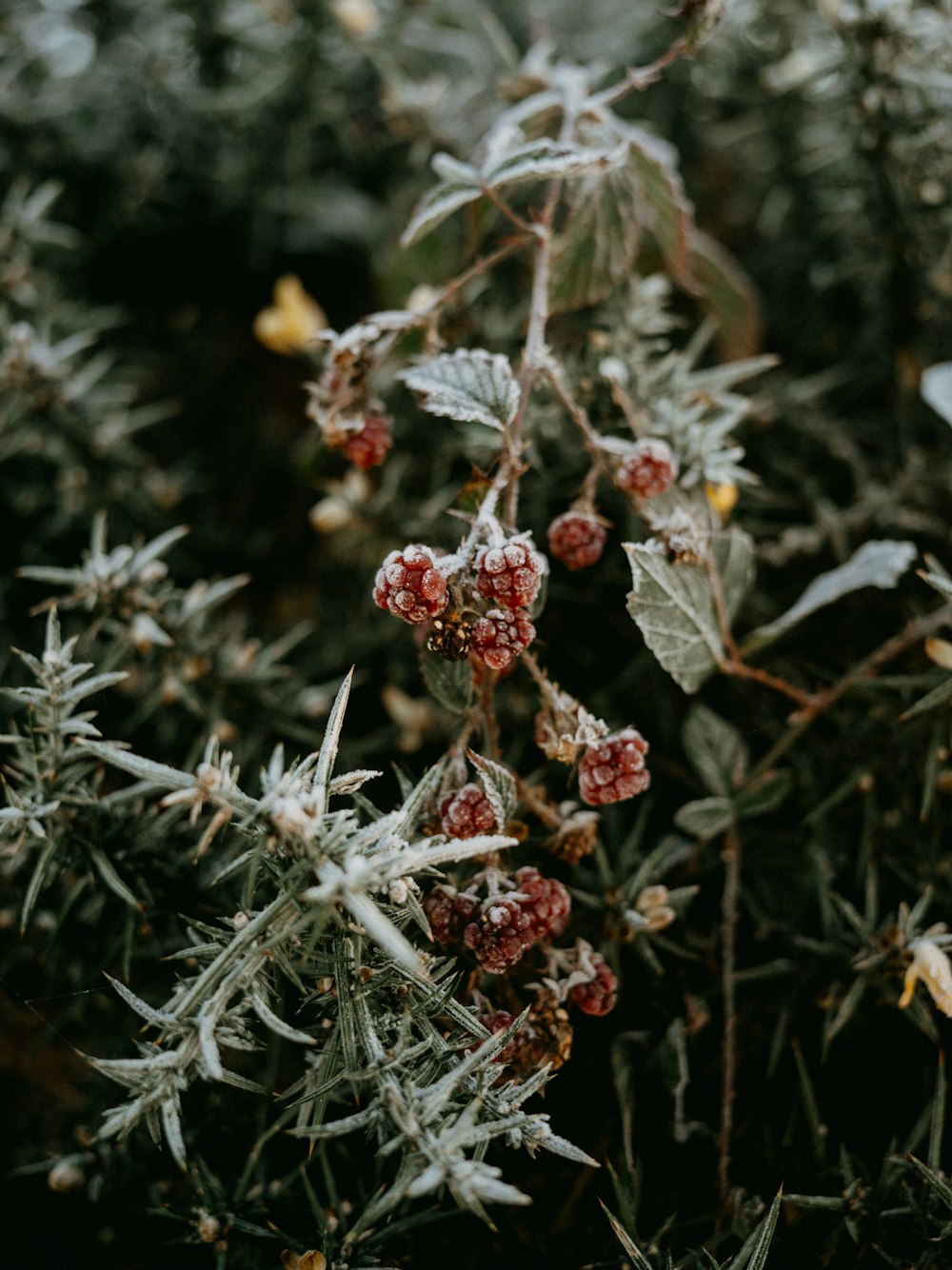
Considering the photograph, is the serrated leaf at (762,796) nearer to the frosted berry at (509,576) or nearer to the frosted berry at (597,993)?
the frosted berry at (597,993)

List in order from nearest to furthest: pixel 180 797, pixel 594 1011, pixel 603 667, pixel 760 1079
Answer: pixel 180 797 < pixel 594 1011 < pixel 760 1079 < pixel 603 667

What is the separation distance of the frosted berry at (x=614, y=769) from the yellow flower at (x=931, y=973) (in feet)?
0.71

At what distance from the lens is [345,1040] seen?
49 cm

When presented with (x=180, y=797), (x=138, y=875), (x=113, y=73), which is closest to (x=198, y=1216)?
(x=138, y=875)

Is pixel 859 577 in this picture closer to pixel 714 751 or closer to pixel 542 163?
pixel 714 751

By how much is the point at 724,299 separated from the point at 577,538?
1.66 feet

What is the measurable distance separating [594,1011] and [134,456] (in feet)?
2.42

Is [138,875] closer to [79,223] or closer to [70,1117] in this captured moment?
[70,1117]

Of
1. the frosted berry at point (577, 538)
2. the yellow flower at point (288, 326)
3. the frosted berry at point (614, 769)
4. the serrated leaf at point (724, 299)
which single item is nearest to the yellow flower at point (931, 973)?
the frosted berry at point (614, 769)

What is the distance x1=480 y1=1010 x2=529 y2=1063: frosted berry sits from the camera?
1.79ft

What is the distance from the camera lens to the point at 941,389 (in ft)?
2.63

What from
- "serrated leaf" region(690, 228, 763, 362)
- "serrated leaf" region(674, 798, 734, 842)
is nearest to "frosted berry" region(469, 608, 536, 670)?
"serrated leaf" region(674, 798, 734, 842)

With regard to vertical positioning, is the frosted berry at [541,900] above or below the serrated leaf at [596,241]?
below

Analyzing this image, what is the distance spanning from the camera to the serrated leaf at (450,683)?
0.59m
